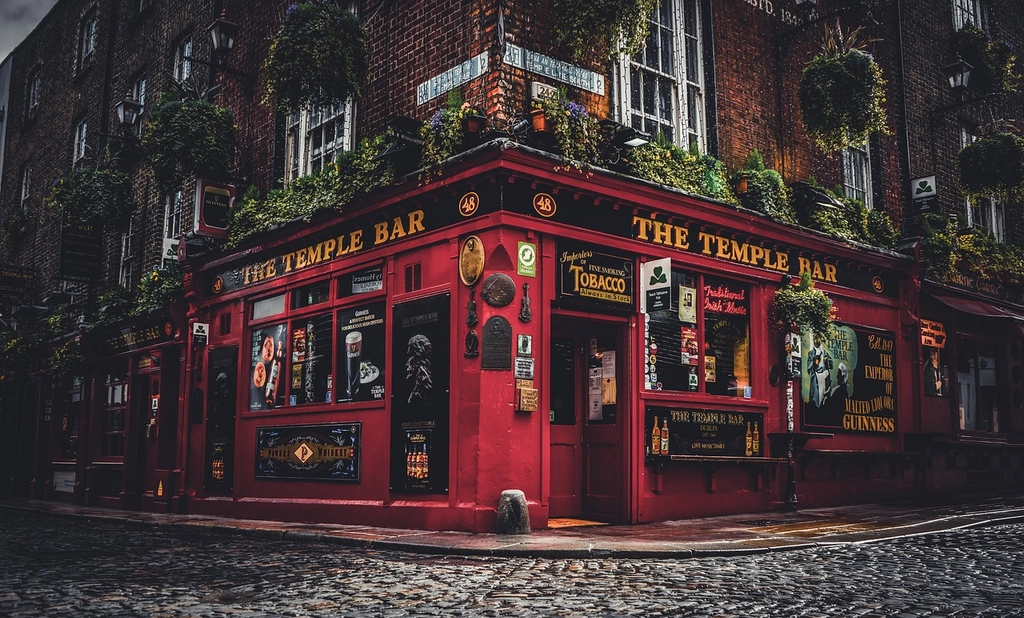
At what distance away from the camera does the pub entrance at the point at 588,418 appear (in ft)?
38.0

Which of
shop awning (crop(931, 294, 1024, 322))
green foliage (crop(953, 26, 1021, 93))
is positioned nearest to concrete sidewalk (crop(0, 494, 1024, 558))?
shop awning (crop(931, 294, 1024, 322))

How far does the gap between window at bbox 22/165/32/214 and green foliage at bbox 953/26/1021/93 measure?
24668 mm

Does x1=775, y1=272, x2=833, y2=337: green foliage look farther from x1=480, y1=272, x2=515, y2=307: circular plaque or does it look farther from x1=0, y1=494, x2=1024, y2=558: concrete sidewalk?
x1=480, y1=272, x2=515, y2=307: circular plaque

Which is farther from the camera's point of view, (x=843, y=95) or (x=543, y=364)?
(x=843, y=95)

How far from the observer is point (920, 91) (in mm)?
17781

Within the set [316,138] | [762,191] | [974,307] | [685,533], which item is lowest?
[685,533]

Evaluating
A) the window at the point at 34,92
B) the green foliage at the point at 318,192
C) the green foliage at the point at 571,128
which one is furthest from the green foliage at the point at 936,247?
the window at the point at 34,92

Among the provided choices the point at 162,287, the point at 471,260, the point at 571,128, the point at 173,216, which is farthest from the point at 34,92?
the point at 571,128

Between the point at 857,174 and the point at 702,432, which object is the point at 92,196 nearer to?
the point at 702,432

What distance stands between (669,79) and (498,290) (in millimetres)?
4907

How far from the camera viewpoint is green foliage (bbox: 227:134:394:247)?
12141 millimetres

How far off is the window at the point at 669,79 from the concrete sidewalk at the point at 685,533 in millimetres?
5539

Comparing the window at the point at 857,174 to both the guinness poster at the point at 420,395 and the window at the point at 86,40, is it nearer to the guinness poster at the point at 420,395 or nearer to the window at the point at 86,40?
the guinness poster at the point at 420,395

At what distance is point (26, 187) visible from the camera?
2670cm
